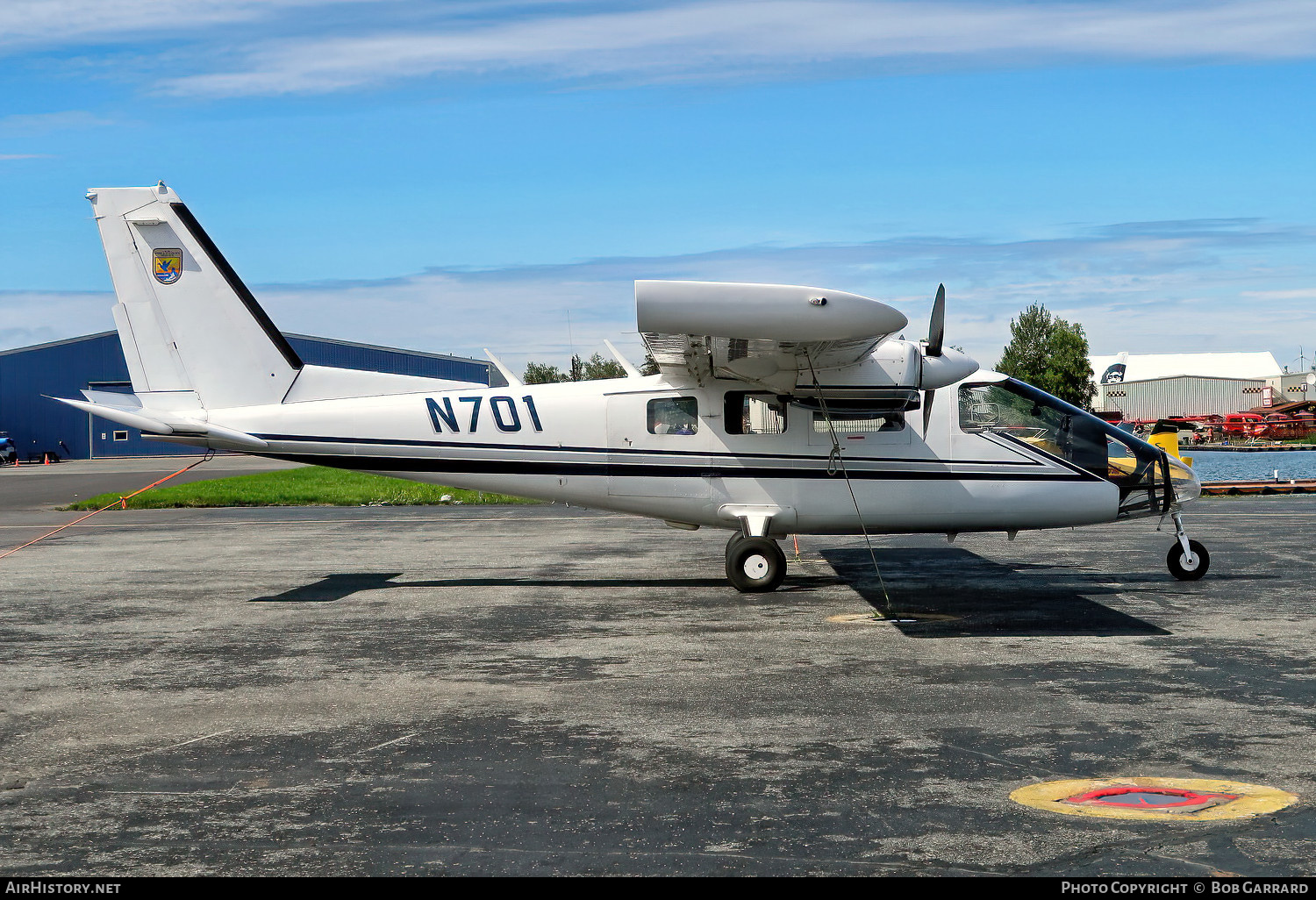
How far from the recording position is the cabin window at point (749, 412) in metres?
13.0

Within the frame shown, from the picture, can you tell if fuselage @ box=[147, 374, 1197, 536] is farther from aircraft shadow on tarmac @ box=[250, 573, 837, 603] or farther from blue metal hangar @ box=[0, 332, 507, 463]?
blue metal hangar @ box=[0, 332, 507, 463]

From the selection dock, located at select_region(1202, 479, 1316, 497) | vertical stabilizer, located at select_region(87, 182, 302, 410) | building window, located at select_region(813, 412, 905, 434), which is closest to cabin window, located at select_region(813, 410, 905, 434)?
building window, located at select_region(813, 412, 905, 434)

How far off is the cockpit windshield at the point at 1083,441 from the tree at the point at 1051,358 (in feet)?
258

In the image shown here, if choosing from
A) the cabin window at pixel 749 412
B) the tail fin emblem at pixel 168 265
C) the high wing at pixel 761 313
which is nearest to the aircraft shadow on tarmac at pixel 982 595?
the cabin window at pixel 749 412

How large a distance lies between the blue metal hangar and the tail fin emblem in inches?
2014

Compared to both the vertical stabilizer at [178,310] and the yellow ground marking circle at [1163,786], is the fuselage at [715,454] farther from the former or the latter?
the yellow ground marking circle at [1163,786]

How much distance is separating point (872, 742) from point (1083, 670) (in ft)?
9.25

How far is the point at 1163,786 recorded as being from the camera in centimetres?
585

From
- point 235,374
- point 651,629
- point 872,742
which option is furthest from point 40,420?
point 872,742

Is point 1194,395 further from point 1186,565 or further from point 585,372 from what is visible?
point 1186,565

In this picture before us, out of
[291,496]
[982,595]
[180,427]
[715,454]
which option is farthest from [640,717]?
[291,496]

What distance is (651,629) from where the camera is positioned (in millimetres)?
10797

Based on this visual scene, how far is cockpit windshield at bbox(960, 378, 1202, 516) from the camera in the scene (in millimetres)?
12844

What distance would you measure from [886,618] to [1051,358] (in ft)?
281
